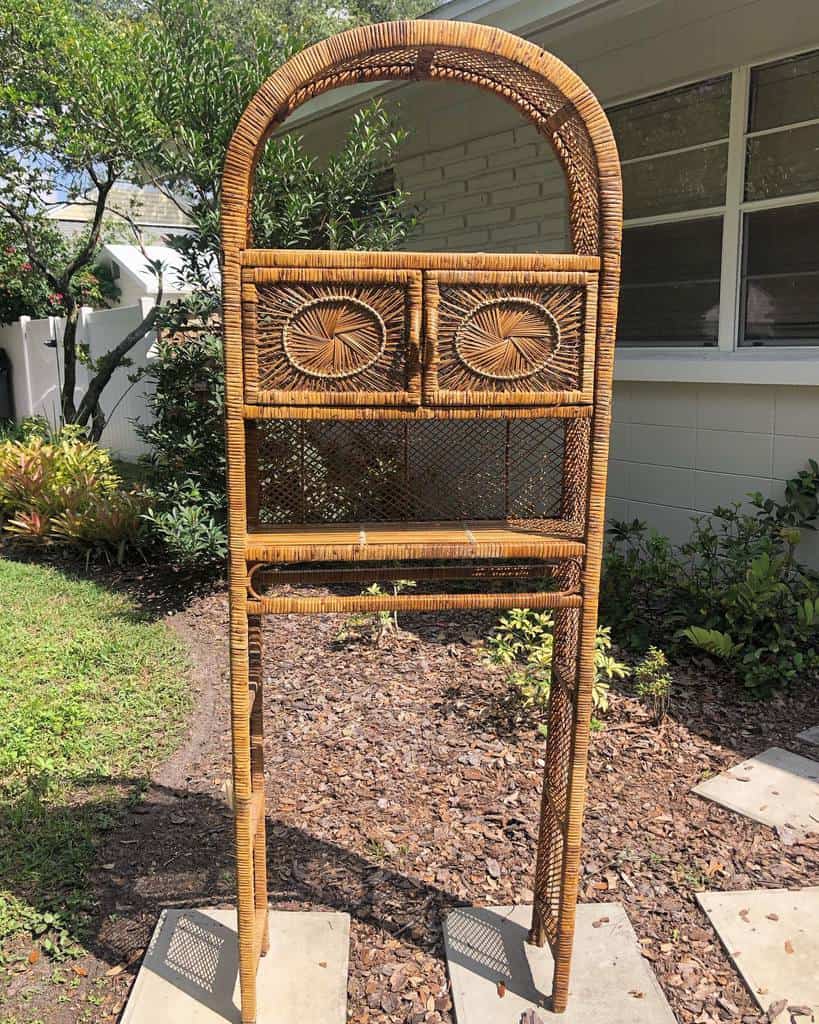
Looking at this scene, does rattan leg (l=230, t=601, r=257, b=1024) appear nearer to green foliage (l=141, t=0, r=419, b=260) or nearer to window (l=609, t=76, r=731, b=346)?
green foliage (l=141, t=0, r=419, b=260)

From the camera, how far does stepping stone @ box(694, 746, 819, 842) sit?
101 inches

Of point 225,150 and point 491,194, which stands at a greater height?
point 491,194

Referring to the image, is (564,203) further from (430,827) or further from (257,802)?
(257,802)

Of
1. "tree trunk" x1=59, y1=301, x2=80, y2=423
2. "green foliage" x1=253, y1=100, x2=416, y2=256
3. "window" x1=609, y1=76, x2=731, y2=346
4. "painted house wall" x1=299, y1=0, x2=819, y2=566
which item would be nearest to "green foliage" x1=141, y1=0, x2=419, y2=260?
"green foliage" x1=253, y1=100, x2=416, y2=256

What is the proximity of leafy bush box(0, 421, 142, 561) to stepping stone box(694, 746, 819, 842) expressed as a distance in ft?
13.0

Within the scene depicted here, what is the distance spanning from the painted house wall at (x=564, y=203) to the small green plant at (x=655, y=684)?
1286 millimetres

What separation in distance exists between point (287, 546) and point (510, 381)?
1.84ft

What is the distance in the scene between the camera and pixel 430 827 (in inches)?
102

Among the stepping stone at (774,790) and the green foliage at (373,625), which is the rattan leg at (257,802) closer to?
the stepping stone at (774,790)

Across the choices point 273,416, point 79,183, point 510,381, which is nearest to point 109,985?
point 273,416

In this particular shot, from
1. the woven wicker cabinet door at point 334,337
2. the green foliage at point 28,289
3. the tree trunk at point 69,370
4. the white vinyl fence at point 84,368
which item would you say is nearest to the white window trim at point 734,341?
the woven wicker cabinet door at point 334,337

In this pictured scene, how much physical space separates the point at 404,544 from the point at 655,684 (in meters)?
1.87

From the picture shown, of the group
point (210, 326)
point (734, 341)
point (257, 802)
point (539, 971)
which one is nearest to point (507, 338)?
point (257, 802)

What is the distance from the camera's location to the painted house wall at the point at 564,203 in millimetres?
4078
